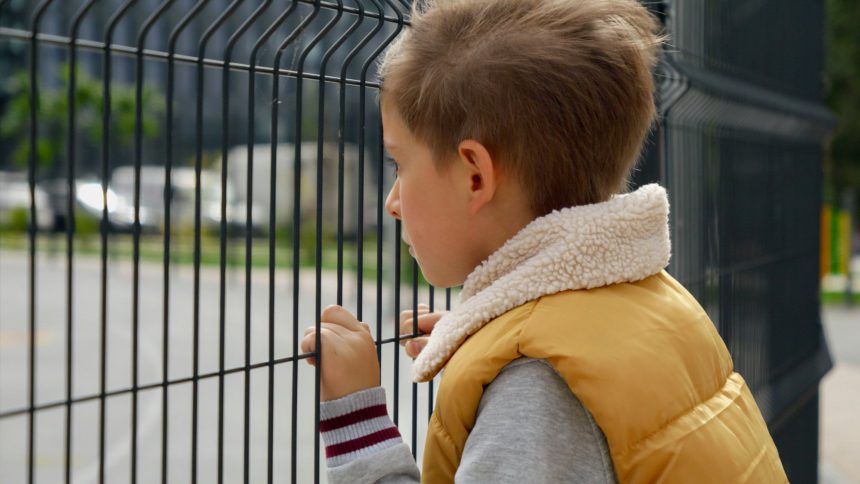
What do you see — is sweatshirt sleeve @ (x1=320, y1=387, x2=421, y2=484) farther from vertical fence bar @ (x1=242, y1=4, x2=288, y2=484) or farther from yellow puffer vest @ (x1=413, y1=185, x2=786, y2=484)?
vertical fence bar @ (x1=242, y1=4, x2=288, y2=484)

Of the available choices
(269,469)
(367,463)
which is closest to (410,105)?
(367,463)

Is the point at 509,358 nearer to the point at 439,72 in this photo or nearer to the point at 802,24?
the point at 439,72

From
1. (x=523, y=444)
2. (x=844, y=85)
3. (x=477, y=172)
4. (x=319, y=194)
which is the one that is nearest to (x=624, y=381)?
(x=523, y=444)

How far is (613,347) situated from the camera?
1.35 m

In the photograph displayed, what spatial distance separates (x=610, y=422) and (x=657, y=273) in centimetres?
29

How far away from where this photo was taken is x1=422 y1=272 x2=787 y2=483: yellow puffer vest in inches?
52.3

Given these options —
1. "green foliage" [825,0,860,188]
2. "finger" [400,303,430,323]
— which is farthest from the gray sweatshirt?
"green foliage" [825,0,860,188]

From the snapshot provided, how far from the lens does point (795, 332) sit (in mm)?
4820

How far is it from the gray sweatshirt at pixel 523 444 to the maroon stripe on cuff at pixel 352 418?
0.07 metres

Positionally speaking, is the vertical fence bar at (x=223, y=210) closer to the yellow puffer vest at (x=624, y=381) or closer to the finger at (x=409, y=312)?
the yellow puffer vest at (x=624, y=381)

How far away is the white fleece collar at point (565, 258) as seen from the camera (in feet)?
4.66

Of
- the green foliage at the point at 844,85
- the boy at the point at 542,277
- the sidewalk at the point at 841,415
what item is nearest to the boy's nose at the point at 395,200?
the boy at the point at 542,277

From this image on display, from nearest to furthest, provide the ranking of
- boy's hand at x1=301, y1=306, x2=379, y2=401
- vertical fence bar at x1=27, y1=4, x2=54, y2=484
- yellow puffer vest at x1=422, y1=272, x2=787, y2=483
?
vertical fence bar at x1=27, y1=4, x2=54, y2=484 → yellow puffer vest at x1=422, y1=272, x2=787, y2=483 → boy's hand at x1=301, y1=306, x2=379, y2=401

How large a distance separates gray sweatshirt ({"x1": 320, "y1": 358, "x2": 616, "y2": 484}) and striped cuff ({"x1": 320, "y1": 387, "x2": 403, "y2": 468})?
0.01 metres
